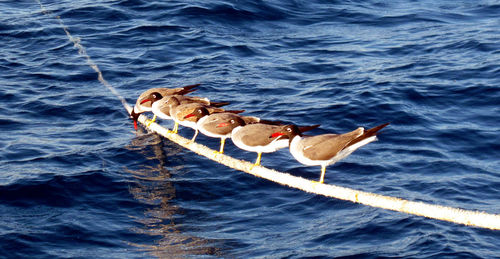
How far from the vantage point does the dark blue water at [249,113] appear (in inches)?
485

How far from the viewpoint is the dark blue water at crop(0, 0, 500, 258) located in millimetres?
12328

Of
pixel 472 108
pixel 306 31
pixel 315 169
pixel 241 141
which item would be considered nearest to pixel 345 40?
pixel 306 31

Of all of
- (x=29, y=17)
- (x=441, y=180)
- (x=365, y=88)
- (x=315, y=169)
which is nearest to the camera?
(x=441, y=180)

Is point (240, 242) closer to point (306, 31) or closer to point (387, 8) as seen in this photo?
point (306, 31)

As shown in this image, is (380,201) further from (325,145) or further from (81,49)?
(81,49)

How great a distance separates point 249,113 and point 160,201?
17.6 ft

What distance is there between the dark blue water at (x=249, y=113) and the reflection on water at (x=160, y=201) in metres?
0.05

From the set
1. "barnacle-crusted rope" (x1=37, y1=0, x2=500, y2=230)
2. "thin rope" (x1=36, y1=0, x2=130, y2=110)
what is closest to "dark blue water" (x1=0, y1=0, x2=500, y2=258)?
"thin rope" (x1=36, y1=0, x2=130, y2=110)

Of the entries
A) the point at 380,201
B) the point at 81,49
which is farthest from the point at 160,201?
the point at 81,49

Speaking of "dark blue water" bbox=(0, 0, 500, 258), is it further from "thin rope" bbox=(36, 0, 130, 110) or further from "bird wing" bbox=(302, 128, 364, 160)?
"bird wing" bbox=(302, 128, 364, 160)

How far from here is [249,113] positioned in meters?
18.5

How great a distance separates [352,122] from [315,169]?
2.86 meters

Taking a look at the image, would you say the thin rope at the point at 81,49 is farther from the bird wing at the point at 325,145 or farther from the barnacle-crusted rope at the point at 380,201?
the bird wing at the point at 325,145

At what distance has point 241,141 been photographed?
41.2ft
